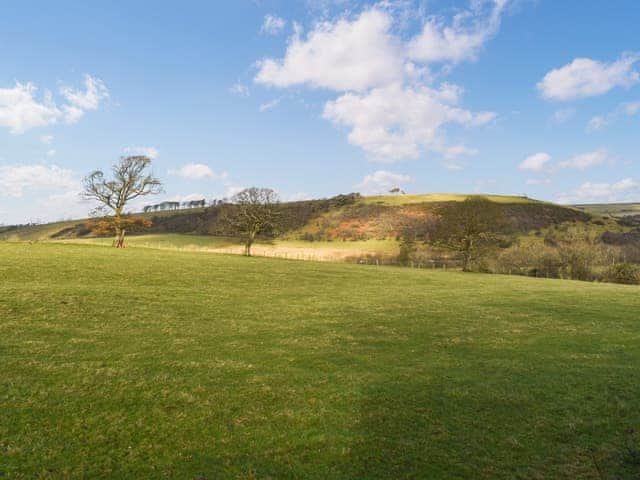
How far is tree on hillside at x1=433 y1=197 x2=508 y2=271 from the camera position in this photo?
5859 centimetres

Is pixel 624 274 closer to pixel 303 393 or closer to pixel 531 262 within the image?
pixel 531 262

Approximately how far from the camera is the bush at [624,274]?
52219mm

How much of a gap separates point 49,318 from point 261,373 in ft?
30.8

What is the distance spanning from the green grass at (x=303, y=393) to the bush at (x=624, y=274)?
146 feet

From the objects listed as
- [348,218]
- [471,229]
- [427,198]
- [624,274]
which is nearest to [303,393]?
[471,229]

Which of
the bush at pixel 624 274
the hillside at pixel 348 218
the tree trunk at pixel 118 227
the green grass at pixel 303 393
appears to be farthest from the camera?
the hillside at pixel 348 218

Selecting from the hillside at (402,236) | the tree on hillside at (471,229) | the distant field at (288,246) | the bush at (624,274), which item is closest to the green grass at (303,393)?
the tree on hillside at (471,229)

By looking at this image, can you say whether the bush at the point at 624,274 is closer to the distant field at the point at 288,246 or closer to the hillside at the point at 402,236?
the hillside at the point at 402,236

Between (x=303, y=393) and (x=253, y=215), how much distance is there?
184 ft

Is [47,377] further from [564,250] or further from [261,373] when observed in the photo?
[564,250]

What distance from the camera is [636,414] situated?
7.69 m

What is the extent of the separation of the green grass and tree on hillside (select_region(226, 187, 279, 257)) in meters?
45.3

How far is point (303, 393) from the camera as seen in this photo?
8.25 metres

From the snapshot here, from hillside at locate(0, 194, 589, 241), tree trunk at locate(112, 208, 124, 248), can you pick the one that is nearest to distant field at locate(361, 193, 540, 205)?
hillside at locate(0, 194, 589, 241)
